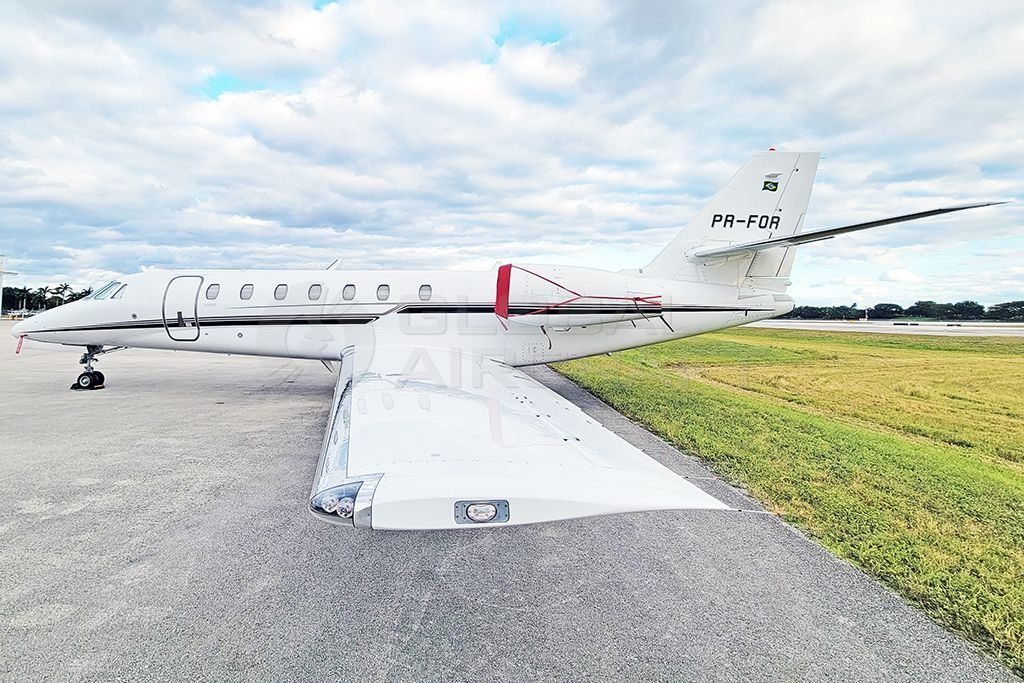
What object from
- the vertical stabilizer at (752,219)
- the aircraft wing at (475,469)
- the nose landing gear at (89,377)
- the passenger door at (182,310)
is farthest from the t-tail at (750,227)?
the nose landing gear at (89,377)

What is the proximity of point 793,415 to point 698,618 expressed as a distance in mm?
7132

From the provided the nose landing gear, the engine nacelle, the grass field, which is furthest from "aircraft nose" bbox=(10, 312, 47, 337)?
the grass field

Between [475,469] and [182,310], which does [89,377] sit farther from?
[475,469]

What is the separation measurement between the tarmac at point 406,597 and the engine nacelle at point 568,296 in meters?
3.74

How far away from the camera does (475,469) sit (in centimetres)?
338

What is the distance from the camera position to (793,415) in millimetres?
9398

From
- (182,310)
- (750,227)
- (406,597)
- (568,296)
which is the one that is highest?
(750,227)

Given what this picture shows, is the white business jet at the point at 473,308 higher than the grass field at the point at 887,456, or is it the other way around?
the white business jet at the point at 473,308

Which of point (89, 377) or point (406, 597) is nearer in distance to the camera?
point (406, 597)

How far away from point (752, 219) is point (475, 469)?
864 centimetres

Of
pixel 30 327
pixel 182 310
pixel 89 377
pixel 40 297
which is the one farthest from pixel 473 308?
pixel 40 297

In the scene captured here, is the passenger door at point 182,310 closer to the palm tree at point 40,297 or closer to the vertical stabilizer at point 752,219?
the vertical stabilizer at point 752,219

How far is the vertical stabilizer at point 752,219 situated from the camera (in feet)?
31.9

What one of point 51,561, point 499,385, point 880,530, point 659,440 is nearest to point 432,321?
point 499,385
